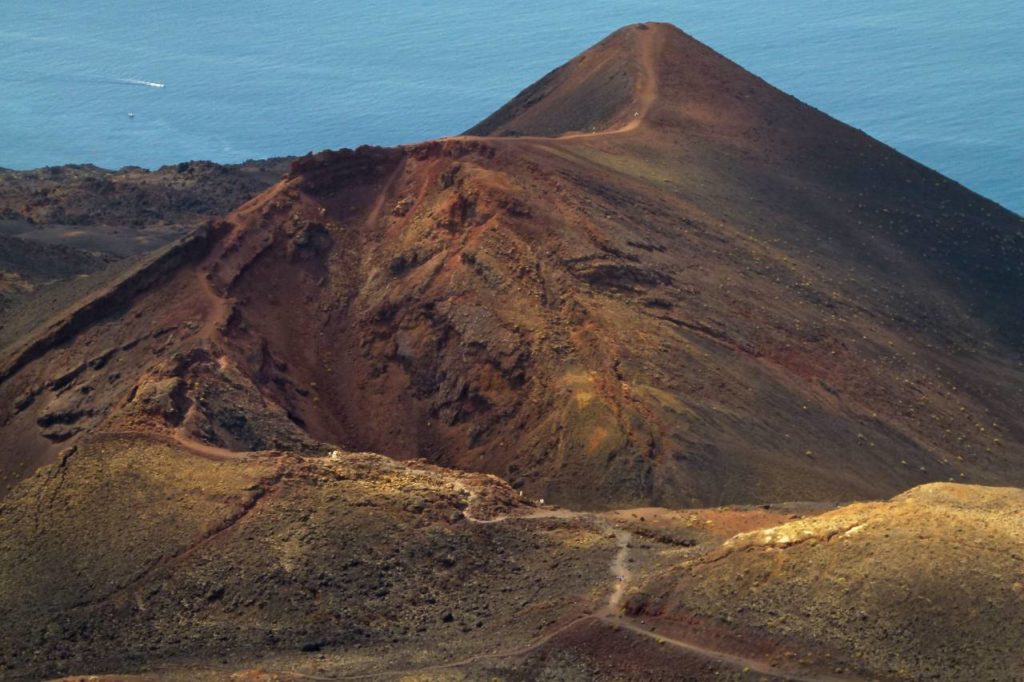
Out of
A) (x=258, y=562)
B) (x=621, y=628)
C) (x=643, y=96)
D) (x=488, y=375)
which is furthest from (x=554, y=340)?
(x=643, y=96)

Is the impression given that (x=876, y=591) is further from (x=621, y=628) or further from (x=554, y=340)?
(x=554, y=340)

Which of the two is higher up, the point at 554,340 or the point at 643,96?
the point at 643,96

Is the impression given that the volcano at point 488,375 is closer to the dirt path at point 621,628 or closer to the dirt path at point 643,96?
the dirt path at point 621,628

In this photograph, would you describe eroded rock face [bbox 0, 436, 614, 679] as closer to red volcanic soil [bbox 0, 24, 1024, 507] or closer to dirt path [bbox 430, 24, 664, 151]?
red volcanic soil [bbox 0, 24, 1024, 507]

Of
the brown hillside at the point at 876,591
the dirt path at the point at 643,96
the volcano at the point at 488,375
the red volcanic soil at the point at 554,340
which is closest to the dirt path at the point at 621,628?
the volcano at the point at 488,375

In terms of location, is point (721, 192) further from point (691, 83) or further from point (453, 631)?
point (453, 631)

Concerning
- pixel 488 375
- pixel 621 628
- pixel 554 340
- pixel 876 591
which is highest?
pixel 554 340
